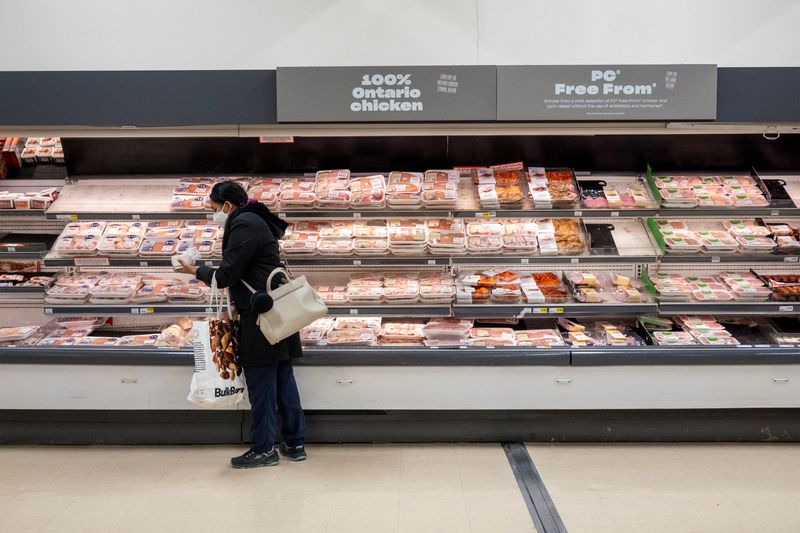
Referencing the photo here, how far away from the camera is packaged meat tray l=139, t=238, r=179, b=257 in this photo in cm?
494

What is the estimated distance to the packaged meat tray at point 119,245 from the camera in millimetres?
4938

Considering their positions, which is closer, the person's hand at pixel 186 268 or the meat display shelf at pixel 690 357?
the person's hand at pixel 186 268

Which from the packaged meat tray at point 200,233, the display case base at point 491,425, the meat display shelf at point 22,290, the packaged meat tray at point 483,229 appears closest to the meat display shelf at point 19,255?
the meat display shelf at point 22,290

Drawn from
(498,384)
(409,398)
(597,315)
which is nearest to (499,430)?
(498,384)

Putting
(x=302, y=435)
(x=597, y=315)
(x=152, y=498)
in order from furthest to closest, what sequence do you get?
(x=597, y=315)
(x=302, y=435)
(x=152, y=498)

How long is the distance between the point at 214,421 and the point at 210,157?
2009 millimetres

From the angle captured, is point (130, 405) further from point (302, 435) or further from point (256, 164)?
Result: point (256, 164)

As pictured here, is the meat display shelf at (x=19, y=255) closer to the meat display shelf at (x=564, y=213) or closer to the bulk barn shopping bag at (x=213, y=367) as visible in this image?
the bulk barn shopping bag at (x=213, y=367)

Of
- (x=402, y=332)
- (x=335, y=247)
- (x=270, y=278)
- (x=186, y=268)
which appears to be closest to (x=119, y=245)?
(x=186, y=268)

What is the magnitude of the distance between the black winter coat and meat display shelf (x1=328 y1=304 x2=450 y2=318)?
0.77 m

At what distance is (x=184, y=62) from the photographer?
5.07m

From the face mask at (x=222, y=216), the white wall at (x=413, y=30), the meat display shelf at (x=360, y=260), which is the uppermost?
the white wall at (x=413, y=30)

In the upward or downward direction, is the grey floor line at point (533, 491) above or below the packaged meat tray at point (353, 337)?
below

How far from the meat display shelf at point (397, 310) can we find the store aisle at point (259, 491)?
911mm
